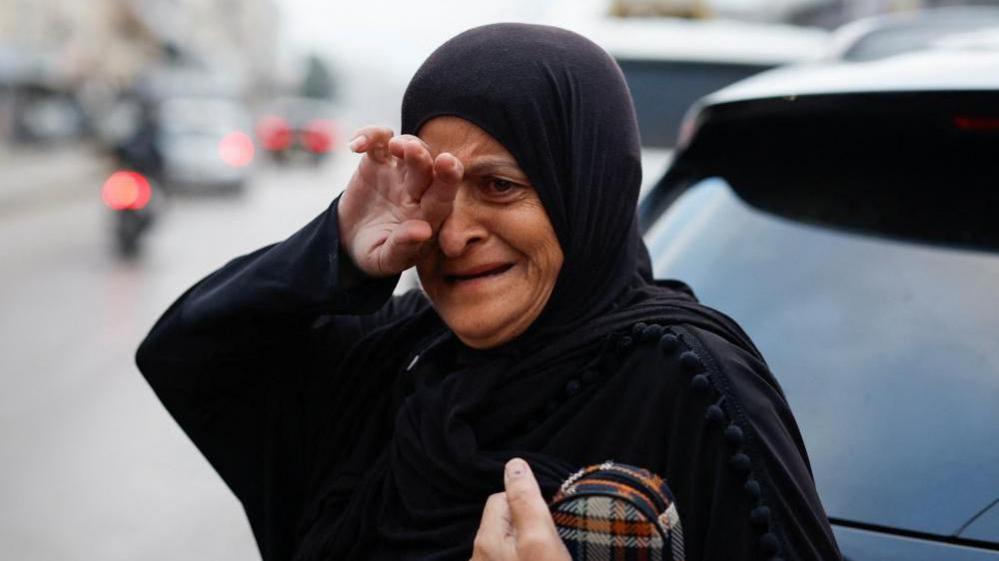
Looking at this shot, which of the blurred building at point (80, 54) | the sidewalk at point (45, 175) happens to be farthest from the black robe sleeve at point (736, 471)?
the blurred building at point (80, 54)

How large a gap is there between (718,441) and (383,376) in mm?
677

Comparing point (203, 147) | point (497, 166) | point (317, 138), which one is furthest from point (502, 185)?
point (317, 138)

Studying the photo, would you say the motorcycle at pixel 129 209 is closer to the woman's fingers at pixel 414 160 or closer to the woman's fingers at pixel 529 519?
the woman's fingers at pixel 414 160

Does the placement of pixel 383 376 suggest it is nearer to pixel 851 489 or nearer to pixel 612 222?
pixel 612 222

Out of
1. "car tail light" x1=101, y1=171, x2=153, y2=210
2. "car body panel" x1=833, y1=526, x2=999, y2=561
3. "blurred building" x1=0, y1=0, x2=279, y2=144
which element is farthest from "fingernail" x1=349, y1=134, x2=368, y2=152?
"blurred building" x1=0, y1=0, x2=279, y2=144

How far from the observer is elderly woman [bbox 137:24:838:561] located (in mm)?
1456

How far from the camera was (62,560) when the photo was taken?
4.60 meters

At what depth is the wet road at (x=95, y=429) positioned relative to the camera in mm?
4887

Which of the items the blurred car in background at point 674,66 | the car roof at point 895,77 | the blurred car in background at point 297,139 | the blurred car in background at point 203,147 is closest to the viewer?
the car roof at point 895,77

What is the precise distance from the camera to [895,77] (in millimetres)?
2164

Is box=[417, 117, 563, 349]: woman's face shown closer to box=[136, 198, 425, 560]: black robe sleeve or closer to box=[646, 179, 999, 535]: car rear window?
box=[136, 198, 425, 560]: black robe sleeve

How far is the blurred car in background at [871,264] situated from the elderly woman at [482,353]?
30 cm

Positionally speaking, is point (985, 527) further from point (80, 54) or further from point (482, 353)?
point (80, 54)

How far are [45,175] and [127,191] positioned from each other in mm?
11333
